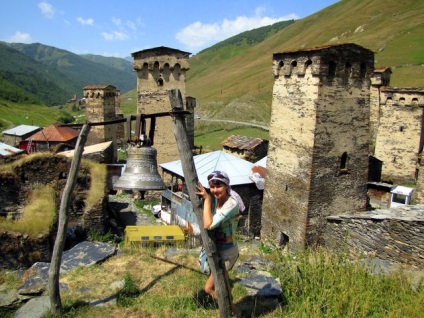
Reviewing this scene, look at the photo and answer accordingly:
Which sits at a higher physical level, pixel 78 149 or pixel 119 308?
pixel 78 149

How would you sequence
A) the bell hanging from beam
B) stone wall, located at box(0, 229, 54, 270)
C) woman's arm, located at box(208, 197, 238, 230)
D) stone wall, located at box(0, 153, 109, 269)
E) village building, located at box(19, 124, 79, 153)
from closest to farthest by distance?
1. woman's arm, located at box(208, 197, 238, 230)
2. the bell hanging from beam
3. stone wall, located at box(0, 229, 54, 270)
4. stone wall, located at box(0, 153, 109, 269)
5. village building, located at box(19, 124, 79, 153)

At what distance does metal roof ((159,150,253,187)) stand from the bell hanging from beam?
11857mm

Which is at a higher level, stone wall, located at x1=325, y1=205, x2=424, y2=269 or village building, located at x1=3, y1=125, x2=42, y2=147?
village building, located at x1=3, y1=125, x2=42, y2=147

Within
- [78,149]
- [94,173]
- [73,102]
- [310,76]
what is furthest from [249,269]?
[73,102]

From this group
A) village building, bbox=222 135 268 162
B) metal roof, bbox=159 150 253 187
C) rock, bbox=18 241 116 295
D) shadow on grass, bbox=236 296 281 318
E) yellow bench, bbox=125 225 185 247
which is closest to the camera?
shadow on grass, bbox=236 296 281 318

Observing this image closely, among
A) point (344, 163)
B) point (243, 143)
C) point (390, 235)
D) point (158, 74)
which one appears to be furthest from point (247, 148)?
point (390, 235)

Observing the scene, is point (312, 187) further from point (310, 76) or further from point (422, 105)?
point (422, 105)

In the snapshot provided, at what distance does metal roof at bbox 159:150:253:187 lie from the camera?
734 inches

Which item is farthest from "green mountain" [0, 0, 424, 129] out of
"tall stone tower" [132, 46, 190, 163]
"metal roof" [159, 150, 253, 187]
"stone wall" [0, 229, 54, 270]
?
"stone wall" [0, 229, 54, 270]

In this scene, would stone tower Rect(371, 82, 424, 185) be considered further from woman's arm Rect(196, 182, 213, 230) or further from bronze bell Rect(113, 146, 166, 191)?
woman's arm Rect(196, 182, 213, 230)

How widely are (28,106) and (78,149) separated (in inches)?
4222

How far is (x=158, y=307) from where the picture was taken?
620 cm

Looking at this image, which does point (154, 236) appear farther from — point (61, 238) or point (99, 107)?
point (99, 107)

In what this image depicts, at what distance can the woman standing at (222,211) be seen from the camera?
4.85 metres
